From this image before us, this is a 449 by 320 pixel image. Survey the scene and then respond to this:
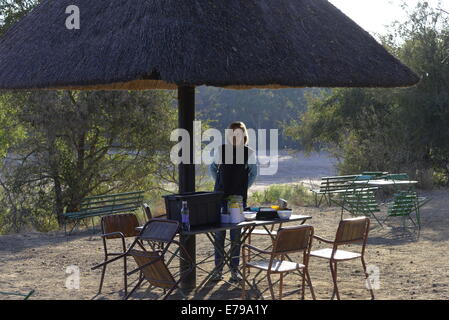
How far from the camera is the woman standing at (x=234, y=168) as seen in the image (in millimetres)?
6721

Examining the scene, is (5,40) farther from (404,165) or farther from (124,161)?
(404,165)

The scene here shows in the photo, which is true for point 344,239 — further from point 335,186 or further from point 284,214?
point 335,186

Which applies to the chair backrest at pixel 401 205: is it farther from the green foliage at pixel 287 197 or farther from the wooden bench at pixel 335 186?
the green foliage at pixel 287 197

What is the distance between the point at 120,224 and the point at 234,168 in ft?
4.10

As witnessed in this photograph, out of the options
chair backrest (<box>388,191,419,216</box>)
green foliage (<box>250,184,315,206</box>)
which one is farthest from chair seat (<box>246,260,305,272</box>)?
green foliage (<box>250,184,315,206</box>)

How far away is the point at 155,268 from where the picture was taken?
19.0 ft

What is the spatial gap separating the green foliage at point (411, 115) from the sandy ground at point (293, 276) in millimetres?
5891

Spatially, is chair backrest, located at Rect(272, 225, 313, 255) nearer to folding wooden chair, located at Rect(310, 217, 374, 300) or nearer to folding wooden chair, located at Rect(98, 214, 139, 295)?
folding wooden chair, located at Rect(310, 217, 374, 300)

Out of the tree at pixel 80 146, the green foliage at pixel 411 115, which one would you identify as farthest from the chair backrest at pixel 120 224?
the green foliage at pixel 411 115

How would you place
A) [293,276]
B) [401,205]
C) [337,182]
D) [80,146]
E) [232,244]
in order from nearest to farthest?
[232,244] < [293,276] < [401,205] < [337,182] < [80,146]

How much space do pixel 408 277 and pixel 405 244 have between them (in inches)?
89.0

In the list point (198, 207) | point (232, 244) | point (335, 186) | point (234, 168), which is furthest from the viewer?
point (335, 186)

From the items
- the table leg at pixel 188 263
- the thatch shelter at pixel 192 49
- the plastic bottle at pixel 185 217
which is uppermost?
the thatch shelter at pixel 192 49

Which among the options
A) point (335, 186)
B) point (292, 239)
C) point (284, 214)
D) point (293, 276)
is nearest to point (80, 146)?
point (335, 186)
